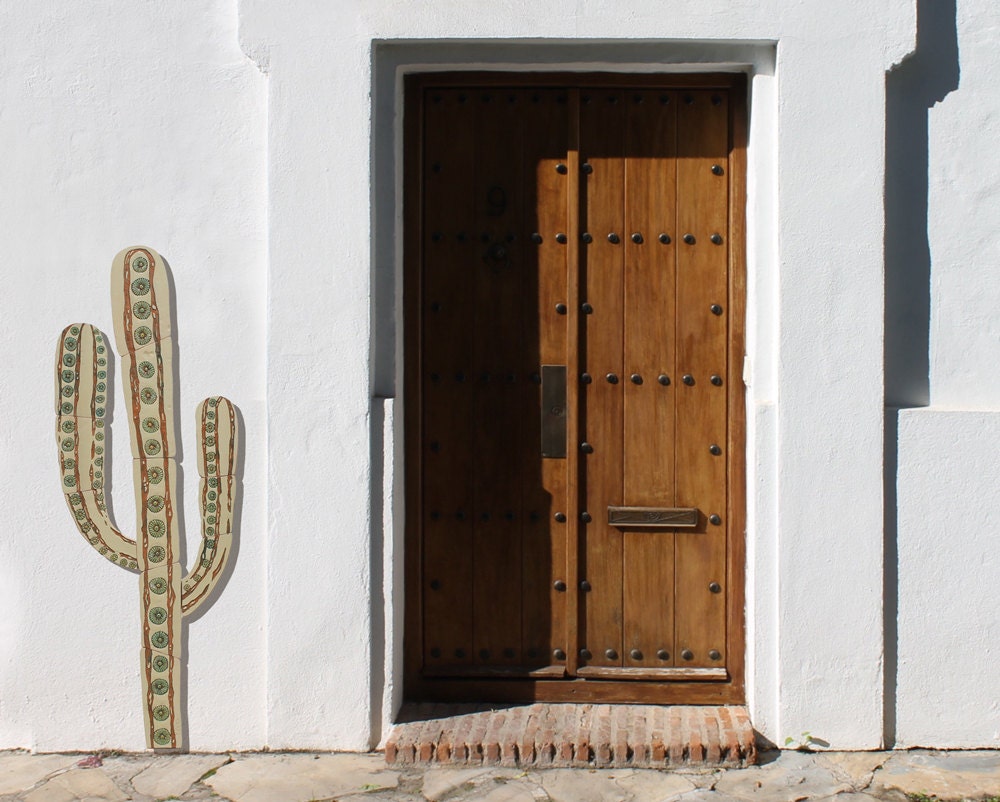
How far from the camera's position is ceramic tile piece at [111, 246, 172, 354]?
3639 mm

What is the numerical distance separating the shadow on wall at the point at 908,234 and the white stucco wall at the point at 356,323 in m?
0.02

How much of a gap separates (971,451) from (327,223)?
2.33 metres

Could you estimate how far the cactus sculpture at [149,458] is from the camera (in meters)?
3.64

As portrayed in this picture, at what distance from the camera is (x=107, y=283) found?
12.0 ft

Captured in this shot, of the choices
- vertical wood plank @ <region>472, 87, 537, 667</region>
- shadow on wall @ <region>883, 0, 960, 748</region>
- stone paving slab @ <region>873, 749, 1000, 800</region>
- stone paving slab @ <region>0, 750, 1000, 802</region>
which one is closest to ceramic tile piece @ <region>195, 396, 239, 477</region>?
vertical wood plank @ <region>472, 87, 537, 667</region>

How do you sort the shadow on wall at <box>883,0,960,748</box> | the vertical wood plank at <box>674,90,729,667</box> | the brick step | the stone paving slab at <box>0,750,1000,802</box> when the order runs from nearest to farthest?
the stone paving slab at <box>0,750,1000,802</box> → the brick step → the shadow on wall at <box>883,0,960,748</box> → the vertical wood plank at <box>674,90,729,667</box>

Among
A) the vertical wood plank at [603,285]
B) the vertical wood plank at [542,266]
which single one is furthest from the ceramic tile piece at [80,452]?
the vertical wood plank at [603,285]

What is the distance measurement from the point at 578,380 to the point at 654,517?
58cm

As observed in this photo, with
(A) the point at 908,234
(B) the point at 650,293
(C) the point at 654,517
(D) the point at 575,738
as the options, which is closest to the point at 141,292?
(B) the point at 650,293

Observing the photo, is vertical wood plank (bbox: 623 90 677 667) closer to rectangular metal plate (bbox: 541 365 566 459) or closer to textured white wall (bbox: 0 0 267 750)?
rectangular metal plate (bbox: 541 365 566 459)

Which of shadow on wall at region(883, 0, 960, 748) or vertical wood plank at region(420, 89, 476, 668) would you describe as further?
vertical wood plank at region(420, 89, 476, 668)

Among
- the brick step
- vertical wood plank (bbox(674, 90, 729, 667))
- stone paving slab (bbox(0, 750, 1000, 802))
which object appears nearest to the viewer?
stone paving slab (bbox(0, 750, 1000, 802))

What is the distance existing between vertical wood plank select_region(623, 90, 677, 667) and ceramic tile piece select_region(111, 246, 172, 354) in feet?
5.41

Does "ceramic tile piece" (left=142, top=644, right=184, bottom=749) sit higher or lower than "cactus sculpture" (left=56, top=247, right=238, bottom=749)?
lower
